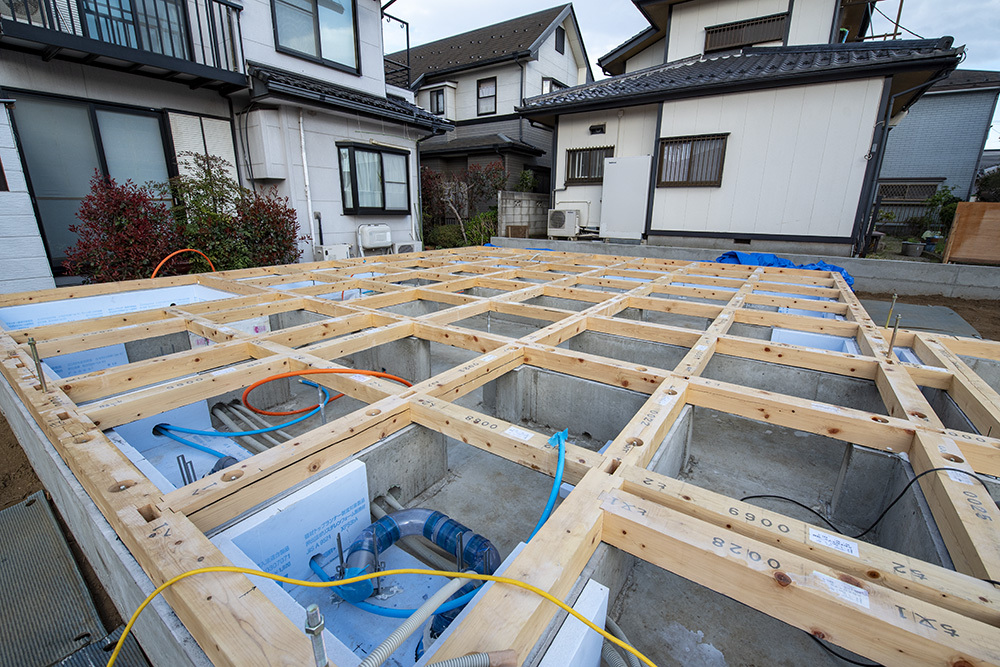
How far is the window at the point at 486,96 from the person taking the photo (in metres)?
15.2

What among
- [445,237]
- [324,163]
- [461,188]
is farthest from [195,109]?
[461,188]

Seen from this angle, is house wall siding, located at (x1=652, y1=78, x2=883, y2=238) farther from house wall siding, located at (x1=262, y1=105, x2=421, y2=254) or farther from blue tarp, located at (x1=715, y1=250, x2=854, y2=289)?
house wall siding, located at (x1=262, y1=105, x2=421, y2=254)

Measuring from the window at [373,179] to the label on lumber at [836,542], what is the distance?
898 centimetres

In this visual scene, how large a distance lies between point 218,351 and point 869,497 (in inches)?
140

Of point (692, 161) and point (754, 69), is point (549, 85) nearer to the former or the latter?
point (754, 69)

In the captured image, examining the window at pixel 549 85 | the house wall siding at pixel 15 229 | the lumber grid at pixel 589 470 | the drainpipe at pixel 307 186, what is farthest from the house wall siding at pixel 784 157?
the house wall siding at pixel 15 229

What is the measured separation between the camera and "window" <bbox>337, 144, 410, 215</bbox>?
8633 mm

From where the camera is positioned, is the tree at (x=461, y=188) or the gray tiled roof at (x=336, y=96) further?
the tree at (x=461, y=188)

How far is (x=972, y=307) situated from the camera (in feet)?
22.1

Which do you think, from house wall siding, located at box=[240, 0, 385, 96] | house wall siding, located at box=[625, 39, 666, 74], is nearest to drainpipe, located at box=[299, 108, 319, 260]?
house wall siding, located at box=[240, 0, 385, 96]

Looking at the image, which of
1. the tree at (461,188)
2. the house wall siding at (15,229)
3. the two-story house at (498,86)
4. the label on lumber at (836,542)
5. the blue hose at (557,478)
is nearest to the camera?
the label on lumber at (836,542)

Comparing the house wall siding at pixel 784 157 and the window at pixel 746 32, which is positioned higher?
the window at pixel 746 32

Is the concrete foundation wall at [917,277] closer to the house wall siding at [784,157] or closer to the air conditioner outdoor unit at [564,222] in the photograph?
the house wall siding at [784,157]

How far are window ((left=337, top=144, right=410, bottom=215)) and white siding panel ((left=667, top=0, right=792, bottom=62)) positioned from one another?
299 inches
